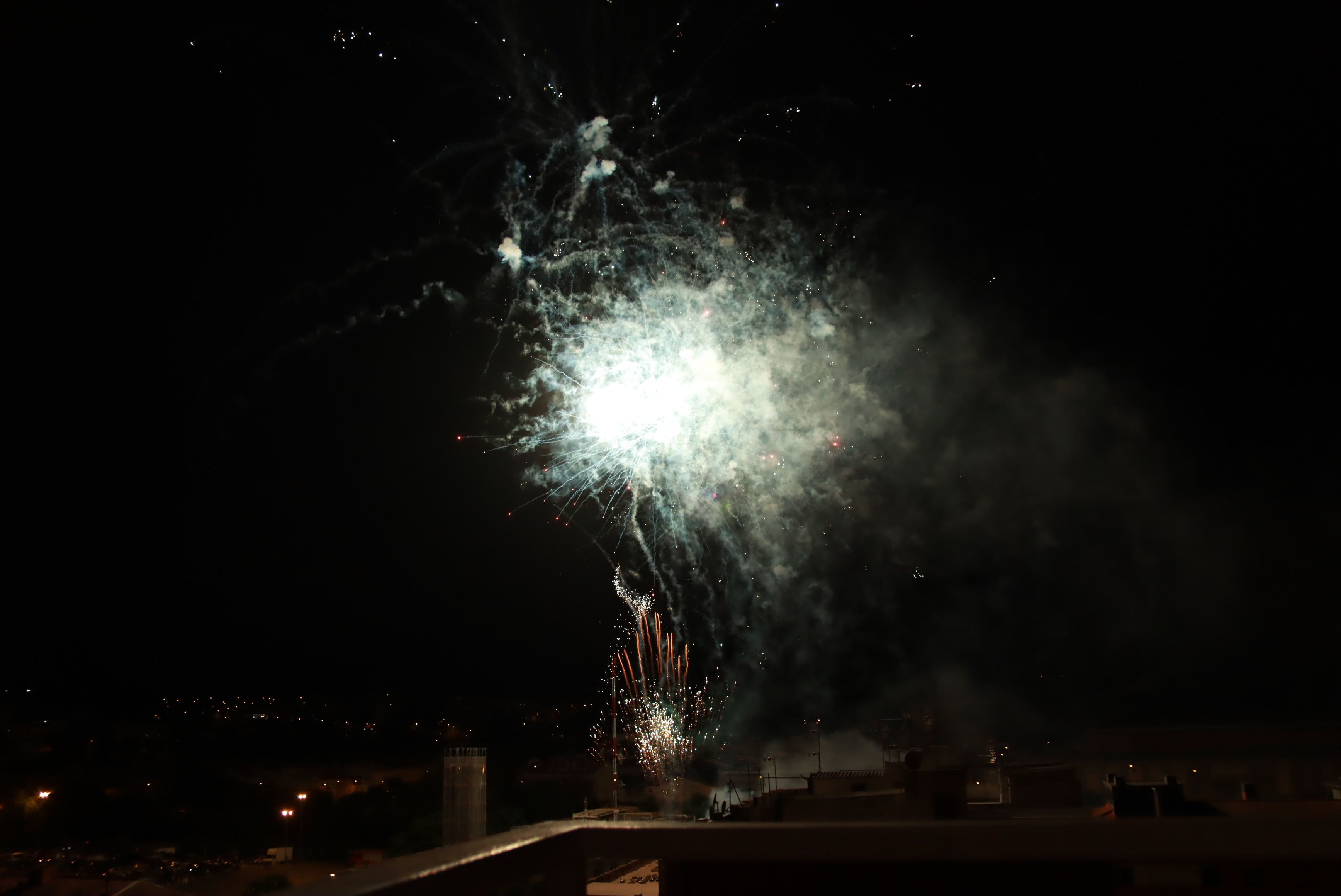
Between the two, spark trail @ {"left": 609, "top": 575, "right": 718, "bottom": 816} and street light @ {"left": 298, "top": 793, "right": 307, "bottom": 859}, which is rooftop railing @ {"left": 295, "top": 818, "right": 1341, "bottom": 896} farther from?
street light @ {"left": 298, "top": 793, "right": 307, "bottom": 859}

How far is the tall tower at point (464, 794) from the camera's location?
76.4 ft

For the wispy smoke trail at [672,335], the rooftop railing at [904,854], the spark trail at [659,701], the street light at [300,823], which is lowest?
the street light at [300,823]

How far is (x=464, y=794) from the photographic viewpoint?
23.4m

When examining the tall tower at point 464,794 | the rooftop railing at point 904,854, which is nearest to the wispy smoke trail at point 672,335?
the tall tower at point 464,794

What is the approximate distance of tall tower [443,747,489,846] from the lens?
2328 centimetres

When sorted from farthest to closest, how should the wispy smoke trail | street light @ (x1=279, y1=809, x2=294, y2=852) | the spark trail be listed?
street light @ (x1=279, y1=809, x2=294, y2=852) → the spark trail → the wispy smoke trail

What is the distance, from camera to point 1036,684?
Answer: 29047mm

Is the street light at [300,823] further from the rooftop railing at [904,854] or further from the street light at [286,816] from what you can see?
the rooftop railing at [904,854]

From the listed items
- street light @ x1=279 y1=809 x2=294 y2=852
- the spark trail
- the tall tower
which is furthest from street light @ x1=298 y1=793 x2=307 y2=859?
the spark trail

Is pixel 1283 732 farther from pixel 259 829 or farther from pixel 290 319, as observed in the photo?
pixel 259 829

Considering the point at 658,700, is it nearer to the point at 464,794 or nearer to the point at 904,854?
the point at 464,794

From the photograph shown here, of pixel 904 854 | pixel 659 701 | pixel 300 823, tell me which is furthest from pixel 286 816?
pixel 904 854

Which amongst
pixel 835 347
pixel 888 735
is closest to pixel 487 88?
pixel 835 347

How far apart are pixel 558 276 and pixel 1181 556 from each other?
1873 centimetres
